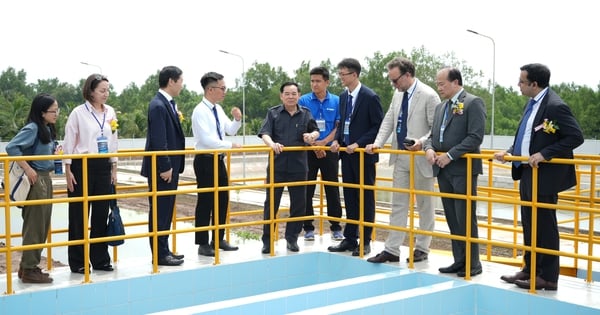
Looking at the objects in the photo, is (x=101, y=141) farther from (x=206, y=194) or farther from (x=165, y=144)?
(x=206, y=194)

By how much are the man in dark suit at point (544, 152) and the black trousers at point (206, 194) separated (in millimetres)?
2833

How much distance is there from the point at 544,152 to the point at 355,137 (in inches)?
92.7

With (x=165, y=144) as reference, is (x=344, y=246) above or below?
below

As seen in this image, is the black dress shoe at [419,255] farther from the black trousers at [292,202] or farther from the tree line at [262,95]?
the tree line at [262,95]

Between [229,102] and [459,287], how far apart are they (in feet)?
203

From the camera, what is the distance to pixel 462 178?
6.52m

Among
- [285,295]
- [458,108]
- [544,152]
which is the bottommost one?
[285,295]

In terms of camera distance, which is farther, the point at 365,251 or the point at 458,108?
the point at 365,251

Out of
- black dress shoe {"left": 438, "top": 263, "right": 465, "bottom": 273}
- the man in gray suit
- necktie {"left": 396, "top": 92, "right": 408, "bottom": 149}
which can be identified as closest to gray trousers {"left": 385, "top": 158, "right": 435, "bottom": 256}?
the man in gray suit

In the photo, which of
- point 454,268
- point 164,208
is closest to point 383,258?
point 454,268

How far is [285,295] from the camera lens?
5.78 m

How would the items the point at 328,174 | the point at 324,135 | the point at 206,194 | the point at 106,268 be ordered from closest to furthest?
the point at 106,268
the point at 206,194
the point at 328,174
the point at 324,135

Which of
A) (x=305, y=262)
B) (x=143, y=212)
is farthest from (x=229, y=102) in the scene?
(x=305, y=262)

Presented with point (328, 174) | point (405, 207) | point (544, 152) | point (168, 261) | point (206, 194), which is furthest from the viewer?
point (328, 174)
